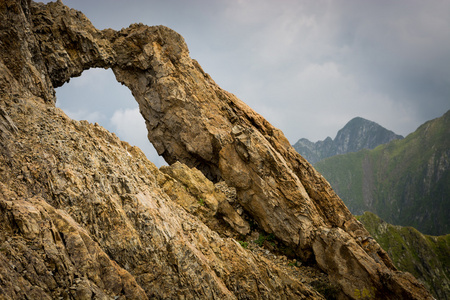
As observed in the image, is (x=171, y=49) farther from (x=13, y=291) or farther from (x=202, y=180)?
(x=13, y=291)

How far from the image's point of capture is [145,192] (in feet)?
67.4

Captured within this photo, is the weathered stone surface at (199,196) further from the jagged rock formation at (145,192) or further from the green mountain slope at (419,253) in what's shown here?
the green mountain slope at (419,253)

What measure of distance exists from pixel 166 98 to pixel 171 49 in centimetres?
848

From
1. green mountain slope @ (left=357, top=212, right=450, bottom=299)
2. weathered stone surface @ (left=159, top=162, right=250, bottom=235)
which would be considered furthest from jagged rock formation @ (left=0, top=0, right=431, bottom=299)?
green mountain slope @ (left=357, top=212, right=450, bottom=299)

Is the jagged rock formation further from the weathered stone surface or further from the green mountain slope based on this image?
the green mountain slope

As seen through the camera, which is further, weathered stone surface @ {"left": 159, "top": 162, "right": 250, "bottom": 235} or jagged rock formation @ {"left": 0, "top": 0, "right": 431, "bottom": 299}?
weathered stone surface @ {"left": 159, "top": 162, "right": 250, "bottom": 235}

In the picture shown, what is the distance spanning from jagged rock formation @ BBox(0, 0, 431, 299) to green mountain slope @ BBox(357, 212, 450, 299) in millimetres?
123598

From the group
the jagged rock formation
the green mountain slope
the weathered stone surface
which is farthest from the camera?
the green mountain slope

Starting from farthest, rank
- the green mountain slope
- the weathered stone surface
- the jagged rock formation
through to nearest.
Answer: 1. the green mountain slope
2. the weathered stone surface
3. the jagged rock formation

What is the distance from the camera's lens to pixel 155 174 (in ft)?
92.6

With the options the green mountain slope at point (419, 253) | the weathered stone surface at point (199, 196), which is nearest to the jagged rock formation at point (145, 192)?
the weathered stone surface at point (199, 196)

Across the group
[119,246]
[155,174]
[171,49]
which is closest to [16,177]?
[119,246]

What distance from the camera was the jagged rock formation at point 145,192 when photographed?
13547 mm

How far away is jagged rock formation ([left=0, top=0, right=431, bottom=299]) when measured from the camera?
1355 cm
